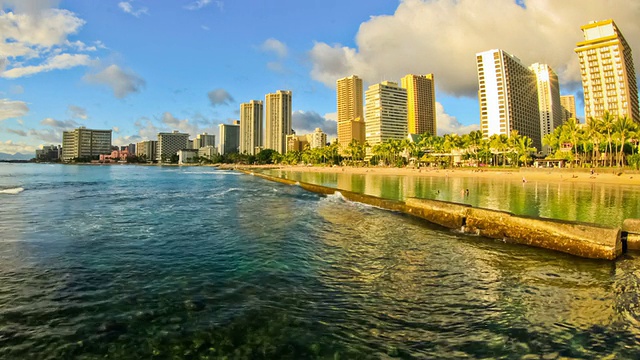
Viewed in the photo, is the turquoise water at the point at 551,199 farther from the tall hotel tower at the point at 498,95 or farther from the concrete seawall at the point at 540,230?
the tall hotel tower at the point at 498,95

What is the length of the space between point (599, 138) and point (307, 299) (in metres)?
108

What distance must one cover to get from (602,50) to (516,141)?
89.4 meters

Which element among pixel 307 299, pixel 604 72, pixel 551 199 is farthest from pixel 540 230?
pixel 604 72

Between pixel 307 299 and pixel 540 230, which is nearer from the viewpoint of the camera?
pixel 307 299

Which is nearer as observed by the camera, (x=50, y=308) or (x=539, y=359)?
(x=539, y=359)

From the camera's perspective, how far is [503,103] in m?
177

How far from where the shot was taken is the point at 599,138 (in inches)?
3391

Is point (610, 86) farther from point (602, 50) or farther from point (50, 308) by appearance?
point (50, 308)

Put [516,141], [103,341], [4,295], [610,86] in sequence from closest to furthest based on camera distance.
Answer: [103,341]
[4,295]
[516,141]
[610,86]

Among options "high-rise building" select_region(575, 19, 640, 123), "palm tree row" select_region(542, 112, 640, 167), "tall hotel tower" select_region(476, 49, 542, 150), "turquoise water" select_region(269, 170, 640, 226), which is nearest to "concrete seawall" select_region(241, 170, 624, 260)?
"turquoise water" select_region(269, 170, 640, 226)

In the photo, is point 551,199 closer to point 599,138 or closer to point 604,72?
point 599,138

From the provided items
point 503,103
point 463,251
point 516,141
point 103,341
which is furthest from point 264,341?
point 503,103

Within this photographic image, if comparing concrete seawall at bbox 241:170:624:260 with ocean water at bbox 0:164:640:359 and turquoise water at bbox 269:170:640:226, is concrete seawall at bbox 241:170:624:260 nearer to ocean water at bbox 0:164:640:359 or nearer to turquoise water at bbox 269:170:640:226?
ocean water at bbox 0:164:640:359

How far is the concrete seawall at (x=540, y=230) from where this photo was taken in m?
12.2
